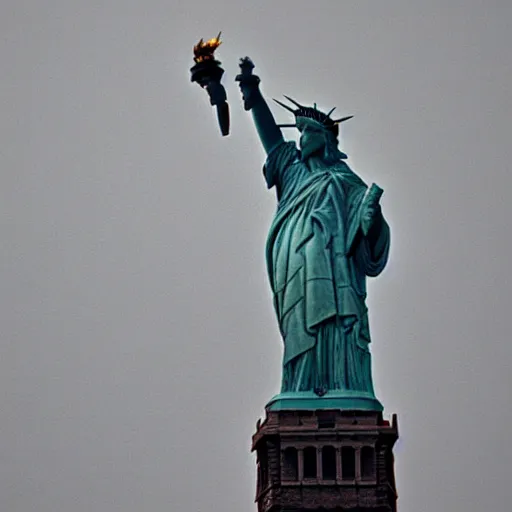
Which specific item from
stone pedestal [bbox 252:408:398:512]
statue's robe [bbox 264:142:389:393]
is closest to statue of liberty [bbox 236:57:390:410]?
statue's robe [bbox 264:142:389:393]

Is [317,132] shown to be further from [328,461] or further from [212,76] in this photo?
[328,461]

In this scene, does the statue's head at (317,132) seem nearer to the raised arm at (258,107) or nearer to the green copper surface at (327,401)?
the raised arm at (258,107)

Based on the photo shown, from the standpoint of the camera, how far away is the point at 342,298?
4381 centimetres

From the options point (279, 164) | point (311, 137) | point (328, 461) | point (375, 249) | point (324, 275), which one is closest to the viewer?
point (328, 461)

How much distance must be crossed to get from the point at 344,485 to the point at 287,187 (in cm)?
612

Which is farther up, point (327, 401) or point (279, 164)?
point (279, 164)

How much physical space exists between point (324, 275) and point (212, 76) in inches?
169

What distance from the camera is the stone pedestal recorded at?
42.6 metres

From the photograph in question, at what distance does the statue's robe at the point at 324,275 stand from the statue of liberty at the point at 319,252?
0.02 m

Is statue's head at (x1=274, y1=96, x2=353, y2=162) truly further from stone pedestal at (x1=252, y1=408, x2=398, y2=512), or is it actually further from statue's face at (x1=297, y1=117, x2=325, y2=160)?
stone pedestal at (x1=252, y1=408, x2=398, y2=512)

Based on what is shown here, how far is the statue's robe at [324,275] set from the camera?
43.5m

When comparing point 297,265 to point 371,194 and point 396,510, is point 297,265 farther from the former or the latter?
point 396,510

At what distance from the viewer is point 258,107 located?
45594 mm

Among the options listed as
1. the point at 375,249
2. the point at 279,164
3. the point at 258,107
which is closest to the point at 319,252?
the point at 375,249
